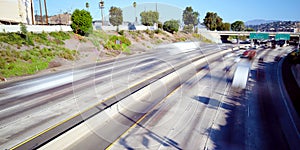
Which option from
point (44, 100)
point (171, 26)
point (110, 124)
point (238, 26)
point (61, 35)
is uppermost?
point (238, 26)

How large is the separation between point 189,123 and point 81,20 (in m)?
47.6

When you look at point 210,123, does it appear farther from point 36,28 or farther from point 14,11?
point 14,11

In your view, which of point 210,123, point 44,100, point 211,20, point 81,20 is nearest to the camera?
point 210,123

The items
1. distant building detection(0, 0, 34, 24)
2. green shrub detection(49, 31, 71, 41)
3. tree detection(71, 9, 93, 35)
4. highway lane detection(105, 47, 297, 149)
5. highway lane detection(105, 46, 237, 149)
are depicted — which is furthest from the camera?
distant building detection(0, 0, 34, 24)

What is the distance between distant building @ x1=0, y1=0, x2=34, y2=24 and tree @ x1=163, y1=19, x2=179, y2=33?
59.2 m

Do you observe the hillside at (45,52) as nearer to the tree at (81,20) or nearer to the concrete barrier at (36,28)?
the concrete barrier at (36,28)

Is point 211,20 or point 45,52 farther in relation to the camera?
point 211,20

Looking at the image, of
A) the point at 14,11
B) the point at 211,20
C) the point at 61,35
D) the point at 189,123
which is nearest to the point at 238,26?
the point at 211,20

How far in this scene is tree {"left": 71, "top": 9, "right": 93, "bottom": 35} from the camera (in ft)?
172

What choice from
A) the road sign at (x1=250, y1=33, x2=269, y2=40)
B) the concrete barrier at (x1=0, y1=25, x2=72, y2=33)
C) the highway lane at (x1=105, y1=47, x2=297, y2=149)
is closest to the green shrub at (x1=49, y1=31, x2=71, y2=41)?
the concrete barrier at (x1=0, y1=25, x2=72, y2=33)

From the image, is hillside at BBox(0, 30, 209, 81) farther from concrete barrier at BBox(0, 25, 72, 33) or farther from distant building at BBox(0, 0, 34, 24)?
distant building at BBox(0, 0, 34, 24)

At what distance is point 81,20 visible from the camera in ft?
172

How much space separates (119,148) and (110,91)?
1054 cm

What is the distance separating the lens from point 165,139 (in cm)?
1120
